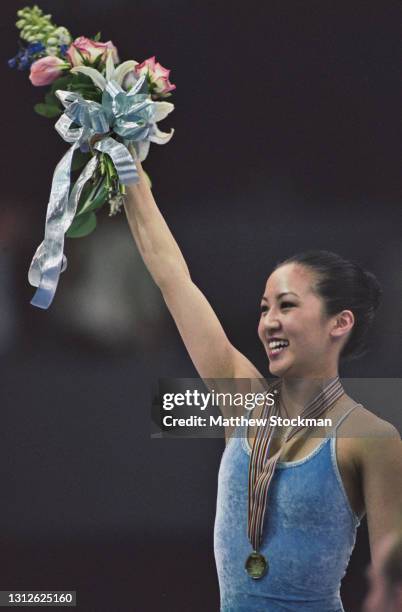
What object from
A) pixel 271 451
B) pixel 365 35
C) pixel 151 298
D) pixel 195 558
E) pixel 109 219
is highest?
pixel 365 35

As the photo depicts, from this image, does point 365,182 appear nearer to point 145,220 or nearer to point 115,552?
point 145,220

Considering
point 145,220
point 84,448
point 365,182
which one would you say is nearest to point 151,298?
point 145,220

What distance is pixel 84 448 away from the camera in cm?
252

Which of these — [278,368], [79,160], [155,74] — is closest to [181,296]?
[278,368]

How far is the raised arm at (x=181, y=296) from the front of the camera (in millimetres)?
2406

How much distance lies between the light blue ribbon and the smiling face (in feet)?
1.35

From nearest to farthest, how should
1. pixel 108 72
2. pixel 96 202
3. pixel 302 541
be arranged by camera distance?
pixel 302 541 < pixel 108 72 < pixel 96 202

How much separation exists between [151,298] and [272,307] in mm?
306

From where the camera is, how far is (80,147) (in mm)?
2410

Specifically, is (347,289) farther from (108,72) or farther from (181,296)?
(108,72)

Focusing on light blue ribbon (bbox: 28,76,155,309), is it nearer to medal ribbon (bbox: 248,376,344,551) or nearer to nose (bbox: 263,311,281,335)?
nose (bbox: 263,311,281,335)

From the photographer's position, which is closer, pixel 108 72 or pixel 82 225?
pixel 108 72

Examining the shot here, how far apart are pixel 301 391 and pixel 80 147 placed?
723 millimetres

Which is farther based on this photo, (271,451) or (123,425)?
(123,425)
